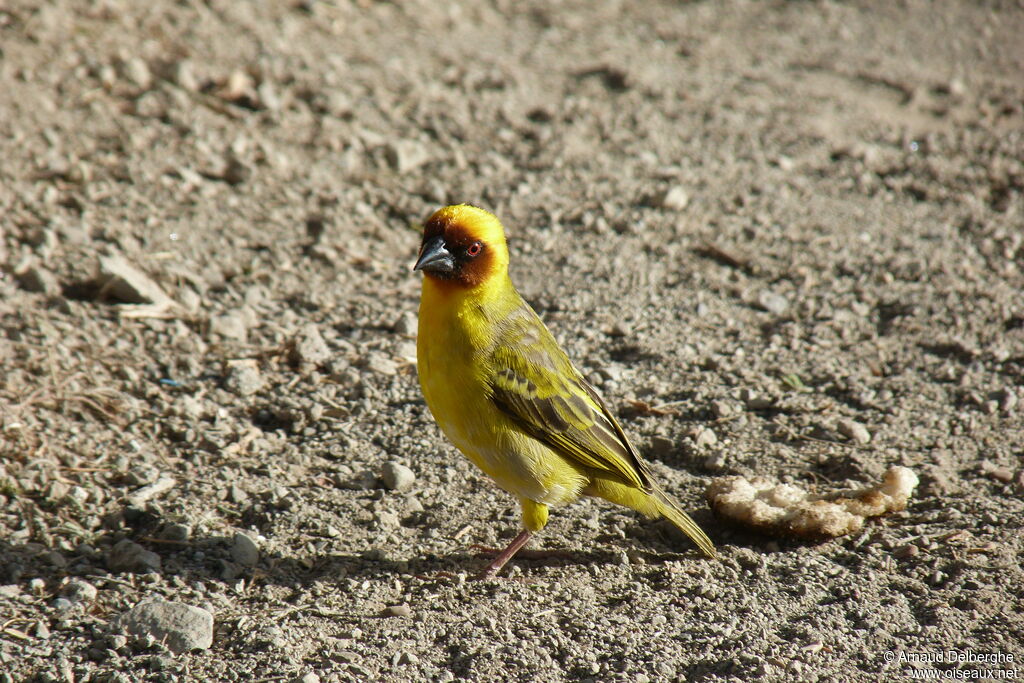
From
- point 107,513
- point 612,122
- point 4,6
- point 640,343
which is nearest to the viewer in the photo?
point 107,513

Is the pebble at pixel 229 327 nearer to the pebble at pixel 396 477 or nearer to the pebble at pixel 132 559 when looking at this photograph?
the pebble at pixel 396 477

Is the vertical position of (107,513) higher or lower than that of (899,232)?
lower

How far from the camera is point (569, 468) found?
4.31m

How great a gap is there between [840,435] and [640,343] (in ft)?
4.00

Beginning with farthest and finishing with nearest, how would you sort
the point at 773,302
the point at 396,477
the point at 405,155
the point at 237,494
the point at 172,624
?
the point at 405,155
the point at 773,302
the point at 396,477
the point at 237,494
the point at 172,624

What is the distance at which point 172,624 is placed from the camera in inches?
145

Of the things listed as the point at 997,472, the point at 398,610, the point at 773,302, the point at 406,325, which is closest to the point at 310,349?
the point at 406,325

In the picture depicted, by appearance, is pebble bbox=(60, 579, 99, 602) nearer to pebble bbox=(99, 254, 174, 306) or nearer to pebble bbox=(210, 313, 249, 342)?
pebble bbox=(210, 313, 249, 342)

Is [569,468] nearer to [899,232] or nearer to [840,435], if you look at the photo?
[840,435]

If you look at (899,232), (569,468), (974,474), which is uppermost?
(899,232)

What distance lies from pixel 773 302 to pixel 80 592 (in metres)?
4.14

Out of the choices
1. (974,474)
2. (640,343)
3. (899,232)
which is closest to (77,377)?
(640,343)

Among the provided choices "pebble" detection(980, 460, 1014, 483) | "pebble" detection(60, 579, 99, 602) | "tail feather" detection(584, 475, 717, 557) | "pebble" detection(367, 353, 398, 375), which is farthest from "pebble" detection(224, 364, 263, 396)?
"pebble" detection(980, 460, 1014, 483)

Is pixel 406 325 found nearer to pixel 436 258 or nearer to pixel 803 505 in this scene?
pixel 436 258
